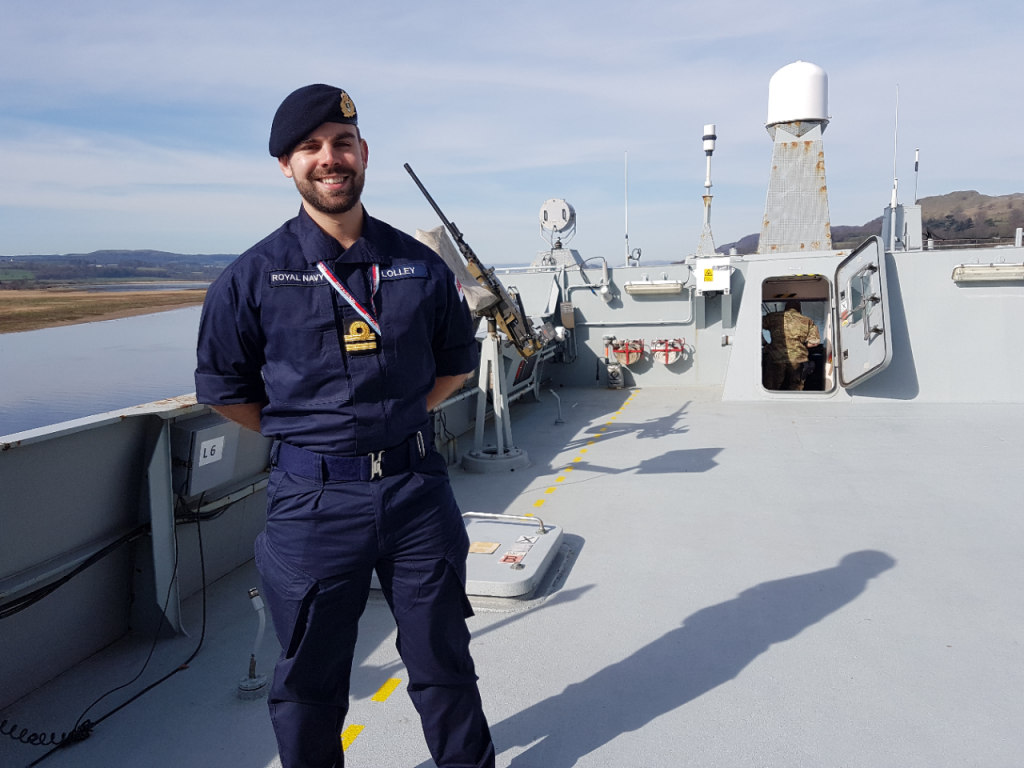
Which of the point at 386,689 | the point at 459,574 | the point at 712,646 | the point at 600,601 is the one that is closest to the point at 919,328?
the point at 600,601

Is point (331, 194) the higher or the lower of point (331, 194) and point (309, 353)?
the higher

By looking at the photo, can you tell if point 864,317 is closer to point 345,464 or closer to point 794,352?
point 794,352

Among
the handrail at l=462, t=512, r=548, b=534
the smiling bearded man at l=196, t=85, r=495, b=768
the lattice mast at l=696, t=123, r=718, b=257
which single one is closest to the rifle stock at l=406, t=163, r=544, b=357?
the handrail at l=462, t=512, r=548, b=534

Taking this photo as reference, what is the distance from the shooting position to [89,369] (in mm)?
2225

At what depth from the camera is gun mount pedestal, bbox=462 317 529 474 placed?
509 centimetres

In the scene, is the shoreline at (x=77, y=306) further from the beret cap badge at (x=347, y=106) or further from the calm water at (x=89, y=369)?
the beret cap badge at (x=347, y=106)

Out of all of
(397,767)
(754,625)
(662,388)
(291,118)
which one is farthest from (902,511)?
(662,388)

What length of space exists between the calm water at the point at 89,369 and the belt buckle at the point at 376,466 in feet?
2.09

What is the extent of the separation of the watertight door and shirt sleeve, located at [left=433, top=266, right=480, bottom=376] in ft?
17.2

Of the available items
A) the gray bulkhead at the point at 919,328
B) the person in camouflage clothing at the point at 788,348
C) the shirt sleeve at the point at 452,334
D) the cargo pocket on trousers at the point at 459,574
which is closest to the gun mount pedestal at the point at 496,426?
the gray bulkhead at the point at 919,328

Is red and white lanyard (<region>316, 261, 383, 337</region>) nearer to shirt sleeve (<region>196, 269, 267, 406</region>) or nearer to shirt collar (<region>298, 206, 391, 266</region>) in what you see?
shirt collar (<region>298, 206, 391, 266</region>)

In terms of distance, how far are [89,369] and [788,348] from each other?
23.2 feet

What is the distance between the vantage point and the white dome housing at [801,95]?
307 inches

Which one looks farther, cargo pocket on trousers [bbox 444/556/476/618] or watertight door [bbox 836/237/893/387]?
watertight door [bbox 836/237/893/387]
